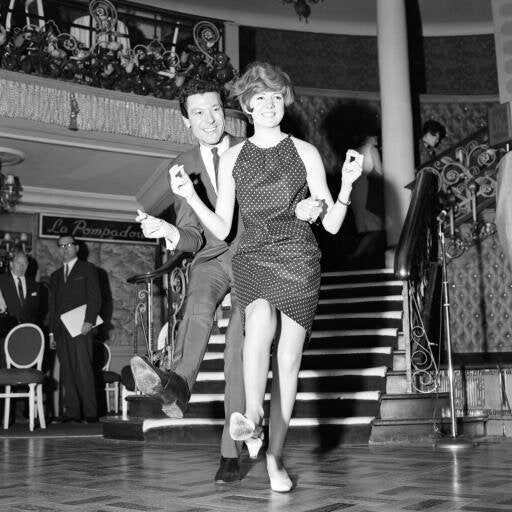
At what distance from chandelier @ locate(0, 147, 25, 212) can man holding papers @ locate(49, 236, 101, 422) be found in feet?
2.94

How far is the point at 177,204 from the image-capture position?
282cm

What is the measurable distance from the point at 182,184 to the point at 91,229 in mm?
6960

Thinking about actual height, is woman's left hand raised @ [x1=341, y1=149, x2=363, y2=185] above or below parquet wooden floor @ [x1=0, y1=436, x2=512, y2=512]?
above

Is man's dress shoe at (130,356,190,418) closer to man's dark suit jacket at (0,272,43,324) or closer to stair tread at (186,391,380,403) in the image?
stair tread at (186,391,380,403)

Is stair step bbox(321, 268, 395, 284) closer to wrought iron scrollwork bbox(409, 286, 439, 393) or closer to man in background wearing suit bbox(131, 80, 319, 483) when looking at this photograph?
wrought iron scrollwork bbox(409, 286, 439, 393)

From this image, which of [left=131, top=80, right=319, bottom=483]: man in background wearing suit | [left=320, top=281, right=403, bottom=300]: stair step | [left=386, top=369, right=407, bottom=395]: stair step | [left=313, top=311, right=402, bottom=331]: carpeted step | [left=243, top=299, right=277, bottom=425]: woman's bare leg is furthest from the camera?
[left=320, top=281, right=403, bottom=300]: stair step

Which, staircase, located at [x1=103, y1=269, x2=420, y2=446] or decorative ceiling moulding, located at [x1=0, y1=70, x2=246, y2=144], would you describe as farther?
decorative ceiling moulding, located at [x1=0, y1=70, x2=246, y2=144]

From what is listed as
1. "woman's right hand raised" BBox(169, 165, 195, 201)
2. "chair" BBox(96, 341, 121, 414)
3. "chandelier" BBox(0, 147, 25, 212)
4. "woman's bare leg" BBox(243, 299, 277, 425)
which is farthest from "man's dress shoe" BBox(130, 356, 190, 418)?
"chair" BBox(96, 341, 121, 414)

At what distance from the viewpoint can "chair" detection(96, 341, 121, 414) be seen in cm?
770

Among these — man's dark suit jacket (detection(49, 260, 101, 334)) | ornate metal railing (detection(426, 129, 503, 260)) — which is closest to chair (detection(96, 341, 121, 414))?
man's dark suit jacket (detection(49, 260, 101, 334))

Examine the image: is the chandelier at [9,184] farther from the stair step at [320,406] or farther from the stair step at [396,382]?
the stair step at [396,382]

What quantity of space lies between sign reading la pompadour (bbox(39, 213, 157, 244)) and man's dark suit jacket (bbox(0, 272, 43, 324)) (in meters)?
1.36

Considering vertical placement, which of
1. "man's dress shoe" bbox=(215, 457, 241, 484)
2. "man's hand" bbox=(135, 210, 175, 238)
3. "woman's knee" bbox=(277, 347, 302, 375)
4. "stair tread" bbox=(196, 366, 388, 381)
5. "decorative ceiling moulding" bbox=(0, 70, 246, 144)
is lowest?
"man's dress shoe" bbox=(215, 457, 241, 484)

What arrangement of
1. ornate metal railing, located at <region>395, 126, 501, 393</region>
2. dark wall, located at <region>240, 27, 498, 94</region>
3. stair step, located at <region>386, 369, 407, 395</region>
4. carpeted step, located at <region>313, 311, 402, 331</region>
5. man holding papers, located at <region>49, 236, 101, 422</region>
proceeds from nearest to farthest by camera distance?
stair step, located at <region>386, 369, 407, 395</region> < ornate metal railing, located at <region>395, 126, 501, 393</region> < carpeted step, located at <region>313, 311, 402, 331</region> < man holding papers, located at <region>49, 236, 101, 422</region> < dark wall, located at <region>240, 27, 498, 94</region>
